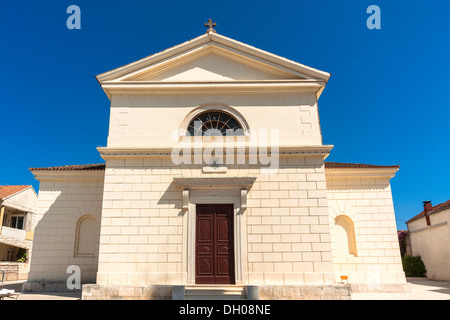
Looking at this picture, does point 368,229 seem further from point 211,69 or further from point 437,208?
point 437,208

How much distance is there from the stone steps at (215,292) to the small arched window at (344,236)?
5.33 meters

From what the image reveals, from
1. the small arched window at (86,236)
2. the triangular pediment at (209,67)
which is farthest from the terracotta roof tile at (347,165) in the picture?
the small arched window at (86,236)

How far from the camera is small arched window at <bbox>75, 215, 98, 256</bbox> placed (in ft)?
48.7

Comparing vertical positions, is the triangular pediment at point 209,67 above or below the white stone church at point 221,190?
above

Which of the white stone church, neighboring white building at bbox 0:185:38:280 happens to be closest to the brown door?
the white stone church

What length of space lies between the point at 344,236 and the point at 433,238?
39.8 ft

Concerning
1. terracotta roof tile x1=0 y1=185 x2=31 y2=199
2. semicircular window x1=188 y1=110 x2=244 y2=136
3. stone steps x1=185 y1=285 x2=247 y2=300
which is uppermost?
terracotta roof tile x1=0 y1=185 x2=31 y2=199

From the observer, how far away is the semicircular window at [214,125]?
1280 cm

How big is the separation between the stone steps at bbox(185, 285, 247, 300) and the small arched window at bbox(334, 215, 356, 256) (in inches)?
210

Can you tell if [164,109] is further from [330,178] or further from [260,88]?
[330,178]

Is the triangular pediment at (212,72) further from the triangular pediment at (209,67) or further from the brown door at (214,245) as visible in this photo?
the brown door at (214,245)

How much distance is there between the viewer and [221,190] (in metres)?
12.2

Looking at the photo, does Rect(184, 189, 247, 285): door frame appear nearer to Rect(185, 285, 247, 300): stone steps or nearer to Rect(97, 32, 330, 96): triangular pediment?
Rect(185, 285, 247, 300): stone steps
